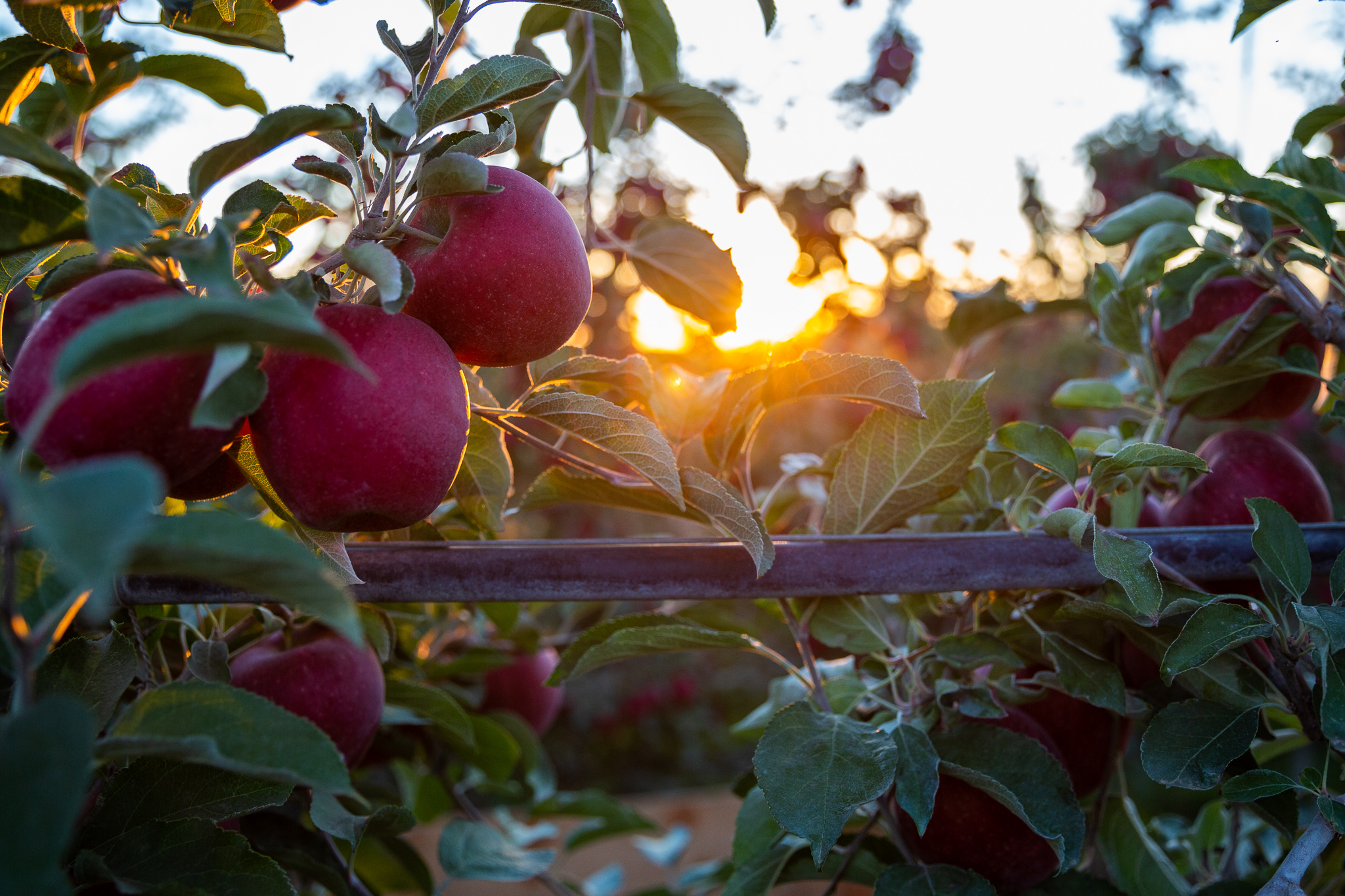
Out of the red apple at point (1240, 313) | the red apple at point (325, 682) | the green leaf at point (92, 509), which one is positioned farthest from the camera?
the red apple at point (1240, 313)

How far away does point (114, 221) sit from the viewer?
0.29 meters

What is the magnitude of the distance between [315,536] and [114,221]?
0.56 ft

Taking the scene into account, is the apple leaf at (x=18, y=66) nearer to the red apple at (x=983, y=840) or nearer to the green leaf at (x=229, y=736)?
the green leaf at (x=229, y=736)

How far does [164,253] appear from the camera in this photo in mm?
329

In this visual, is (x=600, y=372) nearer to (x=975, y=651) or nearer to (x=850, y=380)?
(x=850, y=380)

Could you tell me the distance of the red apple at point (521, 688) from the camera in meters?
1.00

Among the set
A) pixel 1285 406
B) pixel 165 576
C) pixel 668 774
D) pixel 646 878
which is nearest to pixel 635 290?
pixel 668 774

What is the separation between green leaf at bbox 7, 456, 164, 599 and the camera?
0.19 metres

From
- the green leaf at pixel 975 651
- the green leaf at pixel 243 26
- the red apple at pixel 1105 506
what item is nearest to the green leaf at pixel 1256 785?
the green leaf at pixel 975 651

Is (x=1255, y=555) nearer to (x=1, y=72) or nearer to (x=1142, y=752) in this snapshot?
(x=1142, y=752)

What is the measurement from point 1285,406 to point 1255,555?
0.23m

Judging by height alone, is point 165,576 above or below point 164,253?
below

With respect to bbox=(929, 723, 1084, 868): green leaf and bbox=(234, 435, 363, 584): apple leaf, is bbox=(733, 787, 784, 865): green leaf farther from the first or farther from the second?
bbox=(234, 435, 363, 584): apple leaf

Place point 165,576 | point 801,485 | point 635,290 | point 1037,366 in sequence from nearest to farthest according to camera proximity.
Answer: point 165,576 → point 801,485 → point 635,290 → point 1037,366
